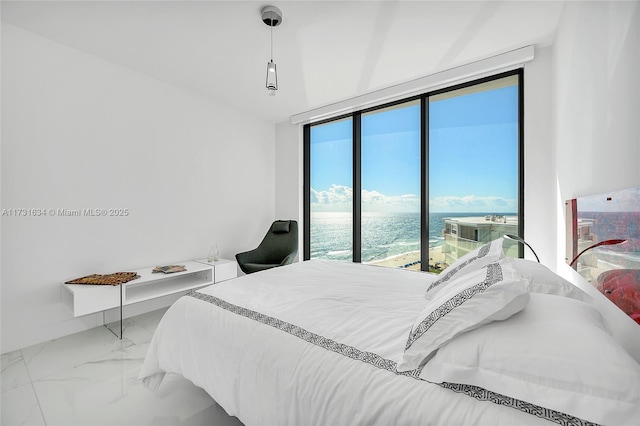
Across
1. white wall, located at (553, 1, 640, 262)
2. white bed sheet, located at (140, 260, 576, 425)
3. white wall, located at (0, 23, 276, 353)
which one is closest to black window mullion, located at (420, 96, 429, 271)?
white wall, located at (553, 1, 640, 262)

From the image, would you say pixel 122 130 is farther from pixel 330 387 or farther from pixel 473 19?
pixel 473 19

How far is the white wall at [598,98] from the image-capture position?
1.03 meters

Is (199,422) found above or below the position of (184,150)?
below

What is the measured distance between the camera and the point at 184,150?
140 inches

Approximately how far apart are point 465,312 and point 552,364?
0.25m

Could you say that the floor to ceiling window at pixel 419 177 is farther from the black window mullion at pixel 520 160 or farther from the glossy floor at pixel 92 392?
the glossy floor at pixel 92 392

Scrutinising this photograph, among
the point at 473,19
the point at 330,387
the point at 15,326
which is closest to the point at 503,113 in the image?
the point at 473,19

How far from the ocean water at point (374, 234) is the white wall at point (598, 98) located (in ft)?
4.77

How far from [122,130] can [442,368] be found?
3.58m

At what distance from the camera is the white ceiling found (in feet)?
7.03

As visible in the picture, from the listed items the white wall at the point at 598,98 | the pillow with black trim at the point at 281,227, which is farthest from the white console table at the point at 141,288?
the white wall at the point at 598,98

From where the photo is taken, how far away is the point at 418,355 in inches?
37.7

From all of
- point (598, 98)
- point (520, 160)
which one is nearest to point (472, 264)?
point (598, 98)

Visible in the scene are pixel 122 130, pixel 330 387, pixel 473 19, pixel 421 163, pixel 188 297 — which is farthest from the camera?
pixel 421 163
